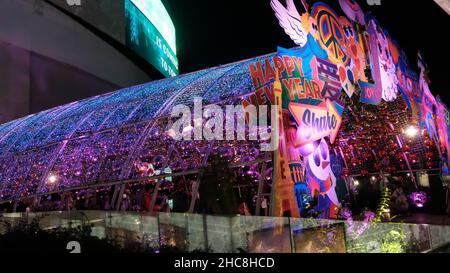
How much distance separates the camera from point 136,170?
10.9 meters

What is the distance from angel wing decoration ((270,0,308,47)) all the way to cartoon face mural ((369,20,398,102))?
2.90m

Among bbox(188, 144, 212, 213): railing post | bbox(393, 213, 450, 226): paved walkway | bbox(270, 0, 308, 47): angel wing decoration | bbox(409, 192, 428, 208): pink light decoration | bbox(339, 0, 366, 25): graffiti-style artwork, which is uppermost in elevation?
bbox(339, 0, 366, 25): graffiti-style artwork

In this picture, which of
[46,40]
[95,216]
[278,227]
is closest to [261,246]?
[278,227]

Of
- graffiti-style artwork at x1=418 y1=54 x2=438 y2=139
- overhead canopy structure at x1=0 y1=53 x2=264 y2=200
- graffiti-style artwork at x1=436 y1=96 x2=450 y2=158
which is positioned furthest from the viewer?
graffiti-style artwork at x1=436 y1=96 x2=450 y2=158

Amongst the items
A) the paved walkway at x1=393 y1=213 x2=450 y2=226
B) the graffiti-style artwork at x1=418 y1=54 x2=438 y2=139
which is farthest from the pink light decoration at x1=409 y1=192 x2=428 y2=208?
the graffiti-style artwork at x1=418 y1=54 x2=438 y2=139

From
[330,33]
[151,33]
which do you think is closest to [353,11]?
[330,33]

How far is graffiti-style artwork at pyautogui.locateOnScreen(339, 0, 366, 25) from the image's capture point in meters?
10.2

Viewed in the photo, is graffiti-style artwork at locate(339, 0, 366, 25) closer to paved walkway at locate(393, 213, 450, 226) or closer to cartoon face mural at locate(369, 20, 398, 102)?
cartoon face mural at locate(369, 20, 398, 102)

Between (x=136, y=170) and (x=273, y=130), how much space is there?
13.0ft

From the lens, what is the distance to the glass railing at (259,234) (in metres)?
5.53

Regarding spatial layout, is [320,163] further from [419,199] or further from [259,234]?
[419,199]

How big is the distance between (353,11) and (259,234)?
6.98 meters

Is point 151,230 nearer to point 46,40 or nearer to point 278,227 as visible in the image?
point 278,227

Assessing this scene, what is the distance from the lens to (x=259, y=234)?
5551 mm
